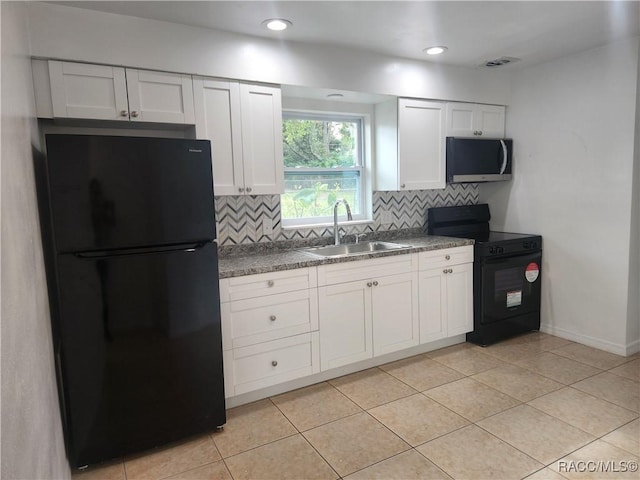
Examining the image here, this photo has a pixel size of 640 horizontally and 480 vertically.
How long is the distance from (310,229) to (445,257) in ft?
3.63

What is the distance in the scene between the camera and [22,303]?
1294mm

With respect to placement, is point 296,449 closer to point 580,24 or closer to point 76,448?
point 76,448

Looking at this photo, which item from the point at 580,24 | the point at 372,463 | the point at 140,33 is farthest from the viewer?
the point at 580,24

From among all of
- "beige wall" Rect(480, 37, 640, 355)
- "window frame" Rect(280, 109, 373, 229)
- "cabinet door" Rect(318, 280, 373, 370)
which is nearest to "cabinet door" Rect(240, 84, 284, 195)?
"window frame" Rect(280, 109, 373, 229)

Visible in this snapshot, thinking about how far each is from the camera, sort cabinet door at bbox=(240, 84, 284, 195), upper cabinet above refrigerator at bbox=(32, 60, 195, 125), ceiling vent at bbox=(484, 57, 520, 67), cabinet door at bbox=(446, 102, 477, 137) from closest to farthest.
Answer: upper cabinet above refrigerator at bbox=(32, 60, 195, 125), cabinet door at bbox=(240, 84, 284, 195), ceiling vent at bbox=(484, 57, 520, 67), cabinet door at bbox=(446, 102, 477, 137)

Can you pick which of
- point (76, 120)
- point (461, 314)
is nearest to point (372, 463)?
point (461, 314)

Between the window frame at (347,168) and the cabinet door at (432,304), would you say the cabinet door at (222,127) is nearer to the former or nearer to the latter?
the window frame at (347,168)

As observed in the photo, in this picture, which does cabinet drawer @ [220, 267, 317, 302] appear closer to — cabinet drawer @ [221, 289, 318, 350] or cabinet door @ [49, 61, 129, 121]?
cabinet drawer @ [221, 289, 318, 350]

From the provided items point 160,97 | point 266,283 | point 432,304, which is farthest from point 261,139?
point 432,304

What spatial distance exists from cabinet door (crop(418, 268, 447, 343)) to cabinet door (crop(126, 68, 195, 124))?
2.05 m

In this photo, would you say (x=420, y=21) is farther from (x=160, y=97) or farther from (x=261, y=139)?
(x=160, y=97)

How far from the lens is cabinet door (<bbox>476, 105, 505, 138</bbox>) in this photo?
12.1 feet

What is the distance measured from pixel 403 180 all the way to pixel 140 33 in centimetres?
212

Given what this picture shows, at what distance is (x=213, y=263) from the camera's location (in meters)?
2.22
